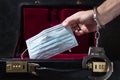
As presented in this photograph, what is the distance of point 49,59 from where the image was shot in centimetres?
114

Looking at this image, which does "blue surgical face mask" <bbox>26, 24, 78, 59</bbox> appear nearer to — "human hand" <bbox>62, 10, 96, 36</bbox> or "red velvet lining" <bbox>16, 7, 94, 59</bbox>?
"human hand" <bbox>62, 10, 96, 36</bbox>

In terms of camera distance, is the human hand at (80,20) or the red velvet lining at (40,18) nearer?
the human hand at (80,20)

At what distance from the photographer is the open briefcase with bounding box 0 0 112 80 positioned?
1121mm

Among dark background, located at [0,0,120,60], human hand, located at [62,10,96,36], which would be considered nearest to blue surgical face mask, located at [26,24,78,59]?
human hand, located at [62,10,96,36]

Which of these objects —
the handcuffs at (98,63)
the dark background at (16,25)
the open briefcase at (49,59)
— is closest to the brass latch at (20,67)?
the open briefcase at (49,59)

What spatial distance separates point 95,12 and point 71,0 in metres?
0.44

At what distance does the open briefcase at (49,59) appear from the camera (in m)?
1.12

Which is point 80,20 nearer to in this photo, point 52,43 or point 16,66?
point 52,43

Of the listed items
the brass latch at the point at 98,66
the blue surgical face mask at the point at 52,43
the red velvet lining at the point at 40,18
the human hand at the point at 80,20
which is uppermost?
the red velvet lining at the point at 40,18

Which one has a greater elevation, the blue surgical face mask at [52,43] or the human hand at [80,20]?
the human hand at [80,20]

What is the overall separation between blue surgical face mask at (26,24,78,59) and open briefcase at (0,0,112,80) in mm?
42

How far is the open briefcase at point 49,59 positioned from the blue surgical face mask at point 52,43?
4 centimetres

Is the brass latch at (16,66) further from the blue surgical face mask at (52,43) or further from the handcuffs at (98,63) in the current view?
the handcuffs at (98,63)

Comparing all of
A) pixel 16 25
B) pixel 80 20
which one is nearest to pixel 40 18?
pixel 16 25
